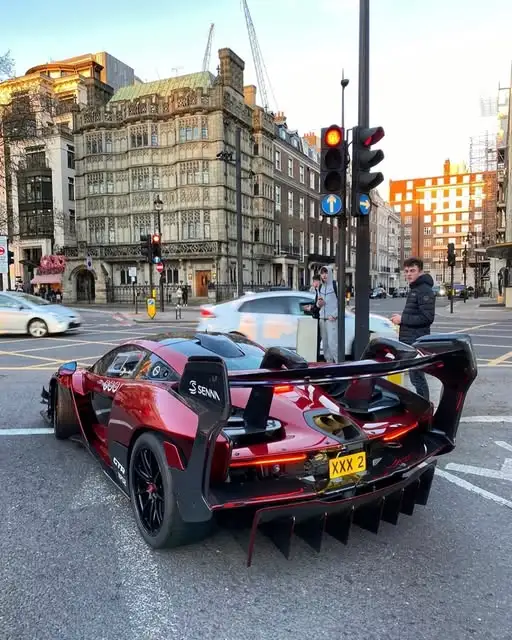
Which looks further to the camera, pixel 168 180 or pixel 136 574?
pixel 168 180

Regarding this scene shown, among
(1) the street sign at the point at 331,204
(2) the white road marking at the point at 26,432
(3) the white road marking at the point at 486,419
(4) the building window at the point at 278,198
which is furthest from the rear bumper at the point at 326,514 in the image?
(4) the building window at the point at 278,198

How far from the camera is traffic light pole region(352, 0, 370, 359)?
695 cm

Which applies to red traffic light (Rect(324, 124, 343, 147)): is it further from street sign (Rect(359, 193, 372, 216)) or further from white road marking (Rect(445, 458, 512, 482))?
white road marking (Rect(445, 458, 512, 482))

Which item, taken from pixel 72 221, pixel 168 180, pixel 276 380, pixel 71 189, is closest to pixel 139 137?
pixel 168 180

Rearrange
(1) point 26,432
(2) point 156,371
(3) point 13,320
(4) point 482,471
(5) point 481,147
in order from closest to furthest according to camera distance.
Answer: (2) point 156,371, (4) point 482,471, (1) point 26,432, (3) point 13,320, (5) point 481,147

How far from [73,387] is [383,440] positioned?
9.75 ft

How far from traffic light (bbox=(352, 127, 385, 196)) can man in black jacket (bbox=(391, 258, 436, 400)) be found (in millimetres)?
1225

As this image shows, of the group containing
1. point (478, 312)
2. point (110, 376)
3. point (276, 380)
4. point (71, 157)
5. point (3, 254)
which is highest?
point (71, 157)

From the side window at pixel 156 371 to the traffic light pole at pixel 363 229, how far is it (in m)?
3.76

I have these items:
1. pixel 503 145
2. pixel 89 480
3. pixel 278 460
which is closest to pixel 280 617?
pixel 278 460

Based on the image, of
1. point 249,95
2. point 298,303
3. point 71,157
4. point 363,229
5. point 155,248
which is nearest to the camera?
point 363,229

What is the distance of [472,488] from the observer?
409cm

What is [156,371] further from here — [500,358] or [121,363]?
[500,358]

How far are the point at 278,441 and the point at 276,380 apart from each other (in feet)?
1.23
